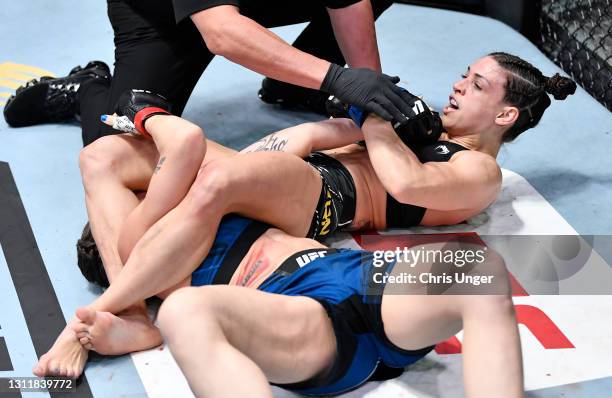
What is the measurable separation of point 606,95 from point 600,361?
156cm

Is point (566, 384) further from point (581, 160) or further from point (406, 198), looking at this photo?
point (581, 160)

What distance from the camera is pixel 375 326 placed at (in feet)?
6.00

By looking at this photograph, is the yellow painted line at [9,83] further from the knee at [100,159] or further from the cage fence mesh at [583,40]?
the cage fence mesh at [583,40]

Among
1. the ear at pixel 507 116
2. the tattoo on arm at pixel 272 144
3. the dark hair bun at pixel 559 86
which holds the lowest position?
the tattoo on arm at pixel 272 144

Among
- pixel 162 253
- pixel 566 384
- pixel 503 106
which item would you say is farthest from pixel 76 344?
pixel 503 106

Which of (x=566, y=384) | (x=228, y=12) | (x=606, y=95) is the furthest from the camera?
(x=606, y=95)

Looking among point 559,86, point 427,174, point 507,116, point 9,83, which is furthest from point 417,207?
point 9,83

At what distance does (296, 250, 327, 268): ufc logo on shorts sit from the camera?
Result: 199 cm

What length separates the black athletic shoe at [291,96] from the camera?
3.13 metres

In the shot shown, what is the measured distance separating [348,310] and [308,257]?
19 centimetres

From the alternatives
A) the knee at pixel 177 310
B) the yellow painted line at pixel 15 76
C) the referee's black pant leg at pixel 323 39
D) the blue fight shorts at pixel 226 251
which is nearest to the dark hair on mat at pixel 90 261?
the blue fight shorts at pixel 226 251

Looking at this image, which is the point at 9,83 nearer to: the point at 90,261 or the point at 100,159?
the point at 100,159

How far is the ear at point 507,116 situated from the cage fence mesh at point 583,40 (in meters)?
1.05

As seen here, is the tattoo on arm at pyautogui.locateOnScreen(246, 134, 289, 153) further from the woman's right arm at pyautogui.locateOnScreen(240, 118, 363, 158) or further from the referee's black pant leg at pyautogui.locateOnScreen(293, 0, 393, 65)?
the referee's black pant leg at pyautogui.locateOnScreen(293, 0, 393, 65)
